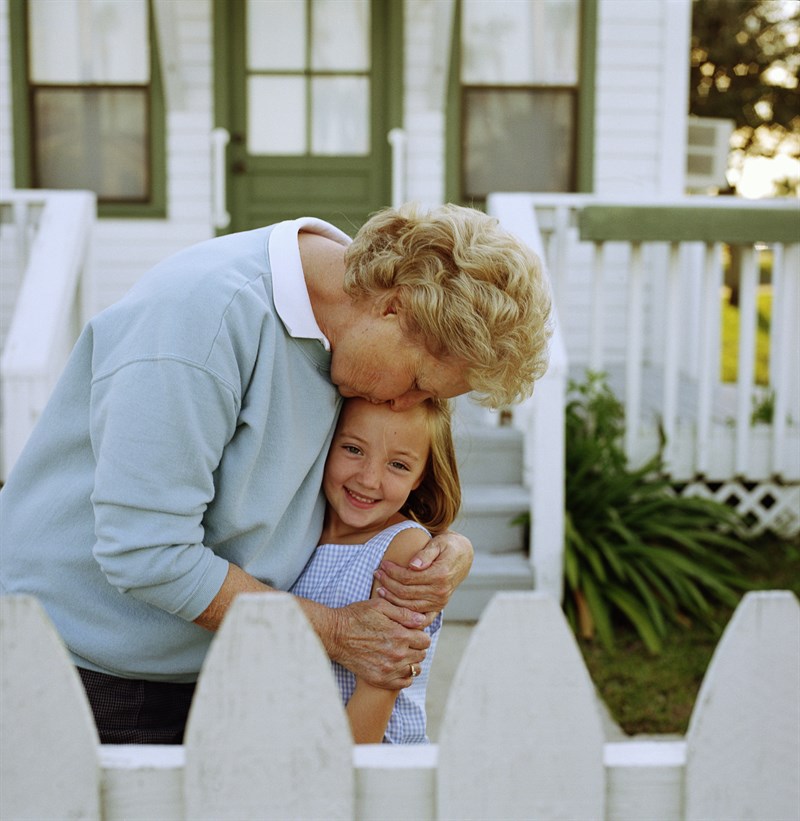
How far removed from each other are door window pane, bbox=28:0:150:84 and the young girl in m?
6.42

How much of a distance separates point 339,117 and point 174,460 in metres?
6.64

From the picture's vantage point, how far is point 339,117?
302 inches

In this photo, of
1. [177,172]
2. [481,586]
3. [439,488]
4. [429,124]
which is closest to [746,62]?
[429,124]

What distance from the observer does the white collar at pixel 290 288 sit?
157 cm

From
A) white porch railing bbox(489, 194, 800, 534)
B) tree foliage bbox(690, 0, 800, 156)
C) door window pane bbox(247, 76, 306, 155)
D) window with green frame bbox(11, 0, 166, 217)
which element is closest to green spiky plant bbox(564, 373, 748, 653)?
white porch railing bbox(489, 194, 800, 534)

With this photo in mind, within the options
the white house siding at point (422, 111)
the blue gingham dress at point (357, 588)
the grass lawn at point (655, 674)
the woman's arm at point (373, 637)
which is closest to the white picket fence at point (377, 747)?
the woman's arm at point (373, 637)

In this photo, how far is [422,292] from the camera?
5.04ft

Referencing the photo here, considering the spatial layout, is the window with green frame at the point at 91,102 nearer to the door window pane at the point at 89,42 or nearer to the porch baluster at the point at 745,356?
the door window pane at the point at 89,42

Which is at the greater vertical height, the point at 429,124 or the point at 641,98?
the point at 641,98

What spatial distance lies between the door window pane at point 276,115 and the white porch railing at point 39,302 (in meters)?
2.27

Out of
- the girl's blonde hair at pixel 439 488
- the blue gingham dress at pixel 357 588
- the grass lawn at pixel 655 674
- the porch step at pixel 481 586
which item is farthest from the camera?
the porch step at pixel 481 586

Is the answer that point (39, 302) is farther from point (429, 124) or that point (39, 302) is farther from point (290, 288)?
point (429, 124)

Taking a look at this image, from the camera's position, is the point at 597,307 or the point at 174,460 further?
the point at 597,307

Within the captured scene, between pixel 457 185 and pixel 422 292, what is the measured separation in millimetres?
6269
